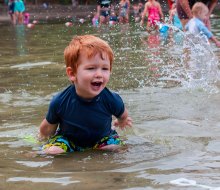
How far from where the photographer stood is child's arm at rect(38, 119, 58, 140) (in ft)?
14.0

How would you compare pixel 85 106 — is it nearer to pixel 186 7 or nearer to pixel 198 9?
pixel 198 9

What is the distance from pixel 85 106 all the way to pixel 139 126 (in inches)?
37.7

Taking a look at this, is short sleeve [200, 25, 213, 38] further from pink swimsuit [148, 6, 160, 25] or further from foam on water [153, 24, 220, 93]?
pink swimsuit [148, 6, 160, 25]

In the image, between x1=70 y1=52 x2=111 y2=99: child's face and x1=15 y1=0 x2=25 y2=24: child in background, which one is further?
x1=15 y1=0 x2=25 y2=24: child in background

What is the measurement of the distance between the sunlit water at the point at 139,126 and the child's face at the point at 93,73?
488mm

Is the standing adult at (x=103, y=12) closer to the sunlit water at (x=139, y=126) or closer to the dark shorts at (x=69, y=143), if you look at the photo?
the sunlit water at (x=139, y=126)

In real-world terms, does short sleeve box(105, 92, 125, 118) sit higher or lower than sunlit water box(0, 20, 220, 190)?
higher

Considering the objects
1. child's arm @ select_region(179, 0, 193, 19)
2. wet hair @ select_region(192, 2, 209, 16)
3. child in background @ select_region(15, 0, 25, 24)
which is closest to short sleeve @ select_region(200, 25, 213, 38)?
wet hair @ select_region(192, 2, 209, 16)

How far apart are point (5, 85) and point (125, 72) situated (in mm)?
1679

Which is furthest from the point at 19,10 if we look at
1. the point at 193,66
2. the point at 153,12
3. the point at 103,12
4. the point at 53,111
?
the point at 53,111

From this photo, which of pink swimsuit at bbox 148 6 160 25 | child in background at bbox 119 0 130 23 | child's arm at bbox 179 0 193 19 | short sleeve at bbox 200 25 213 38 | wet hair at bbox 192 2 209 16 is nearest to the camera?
short sleeve at bbox 200 25 213 38

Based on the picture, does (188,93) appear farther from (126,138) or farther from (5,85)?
(5,85)

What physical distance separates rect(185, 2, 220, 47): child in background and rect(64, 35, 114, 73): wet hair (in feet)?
17.1

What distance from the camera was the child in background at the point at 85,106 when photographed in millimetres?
3955
